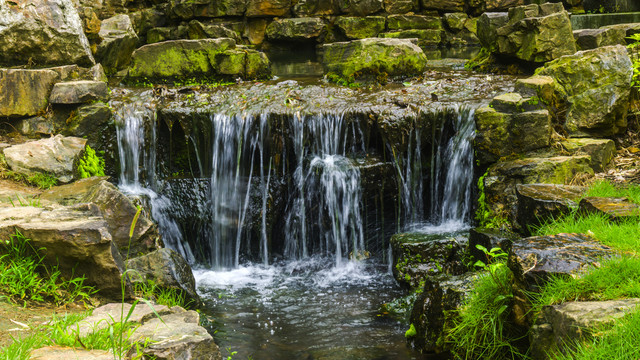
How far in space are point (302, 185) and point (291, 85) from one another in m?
2.51

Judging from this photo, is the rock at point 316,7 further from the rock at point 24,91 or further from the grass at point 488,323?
the grass at point 488,323

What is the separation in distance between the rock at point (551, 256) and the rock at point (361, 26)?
13180mm

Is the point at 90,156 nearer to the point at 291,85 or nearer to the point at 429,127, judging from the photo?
the point at 291,85

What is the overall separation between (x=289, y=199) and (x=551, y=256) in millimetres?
4564

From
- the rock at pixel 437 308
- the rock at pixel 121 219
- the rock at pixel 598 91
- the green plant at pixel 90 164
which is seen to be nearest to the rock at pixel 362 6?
the rock at pixel 598 91

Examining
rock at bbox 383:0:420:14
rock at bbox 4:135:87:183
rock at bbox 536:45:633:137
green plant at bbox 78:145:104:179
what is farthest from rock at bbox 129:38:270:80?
rock at bbox 383:0:420:14

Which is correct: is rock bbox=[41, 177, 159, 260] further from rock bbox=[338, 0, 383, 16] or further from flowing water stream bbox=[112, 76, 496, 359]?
rock bbox=[338, 0, 383, 16]

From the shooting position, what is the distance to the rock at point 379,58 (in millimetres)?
9484

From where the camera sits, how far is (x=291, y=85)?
372 inches

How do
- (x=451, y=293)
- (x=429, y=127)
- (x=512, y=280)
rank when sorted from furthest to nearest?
(x=429, y=127) < (x=451, y=293) < (x=512, y=280)

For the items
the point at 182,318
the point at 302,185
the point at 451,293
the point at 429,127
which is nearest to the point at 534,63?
the point at 429,127

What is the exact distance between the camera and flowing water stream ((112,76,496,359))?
272 inches

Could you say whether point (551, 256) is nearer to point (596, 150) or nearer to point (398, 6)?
point (596, 150)

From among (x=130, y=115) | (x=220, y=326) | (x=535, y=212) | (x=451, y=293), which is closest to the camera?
(x=451, y=293)
